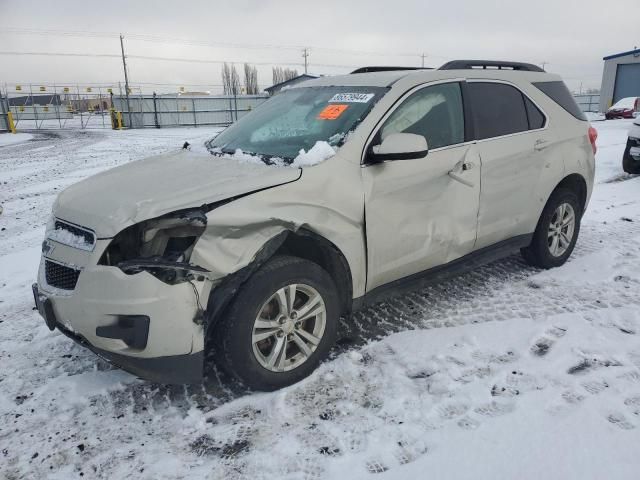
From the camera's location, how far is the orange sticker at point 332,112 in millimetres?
3365

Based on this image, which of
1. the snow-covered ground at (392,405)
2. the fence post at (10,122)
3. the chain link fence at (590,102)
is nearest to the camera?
the snow-covered ground at (392,405)

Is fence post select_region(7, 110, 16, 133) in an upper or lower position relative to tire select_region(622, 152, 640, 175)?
upper

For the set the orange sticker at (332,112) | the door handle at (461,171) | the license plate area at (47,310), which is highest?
the orange sticker at (332,112)

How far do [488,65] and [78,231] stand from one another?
3429 millimetres

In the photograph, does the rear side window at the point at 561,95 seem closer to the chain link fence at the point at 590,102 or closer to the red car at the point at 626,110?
the red car at the point at 626,110

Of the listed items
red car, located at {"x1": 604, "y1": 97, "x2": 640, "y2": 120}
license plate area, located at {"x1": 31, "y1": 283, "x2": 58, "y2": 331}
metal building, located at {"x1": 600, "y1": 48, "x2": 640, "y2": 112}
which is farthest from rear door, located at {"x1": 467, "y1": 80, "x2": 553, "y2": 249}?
metal building, located at {"x1": 600, "y1": 48, "x2": 640, "y2": 112}

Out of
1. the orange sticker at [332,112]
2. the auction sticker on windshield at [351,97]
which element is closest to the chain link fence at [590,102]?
the auction sticker on windshield at [351,97]

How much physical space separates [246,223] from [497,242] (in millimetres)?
2343

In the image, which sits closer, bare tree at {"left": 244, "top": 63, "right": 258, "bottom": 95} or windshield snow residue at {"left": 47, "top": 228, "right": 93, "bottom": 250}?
windshield snow residue at {"left": 47, "top": 228, "right": 93, "bottom": 250}

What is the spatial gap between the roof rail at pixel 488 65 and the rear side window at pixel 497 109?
0.20 m

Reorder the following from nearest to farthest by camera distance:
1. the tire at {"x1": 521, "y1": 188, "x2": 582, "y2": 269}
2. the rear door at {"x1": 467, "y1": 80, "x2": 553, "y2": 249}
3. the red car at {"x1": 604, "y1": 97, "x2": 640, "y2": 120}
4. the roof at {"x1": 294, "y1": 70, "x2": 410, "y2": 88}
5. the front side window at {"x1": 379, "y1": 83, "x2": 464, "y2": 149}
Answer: the front side window at {"x1": 379, "y1": 83, "x2": 464, "y2": 149} → the roof at {"x1": 294, "y1": 70, "x2": 410, "y2": 88} → the rear door at {"x1": 467, "y1": 80, "x2": 553, "y2": 249} → the tire at {"x1": 521, "y1": 188, "x2": 582, "y2": 269} → the red car at {"x1": 604, "y1": 97, "x2": 640, "y2": 120}

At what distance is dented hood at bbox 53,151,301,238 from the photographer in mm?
2521

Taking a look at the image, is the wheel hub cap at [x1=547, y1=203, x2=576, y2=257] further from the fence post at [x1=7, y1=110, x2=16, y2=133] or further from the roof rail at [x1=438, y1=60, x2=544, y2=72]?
the fence post at [x1=7, y1=110, x2=16, y2=133]

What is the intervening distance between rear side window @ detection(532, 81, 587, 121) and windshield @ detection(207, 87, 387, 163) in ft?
6.33
